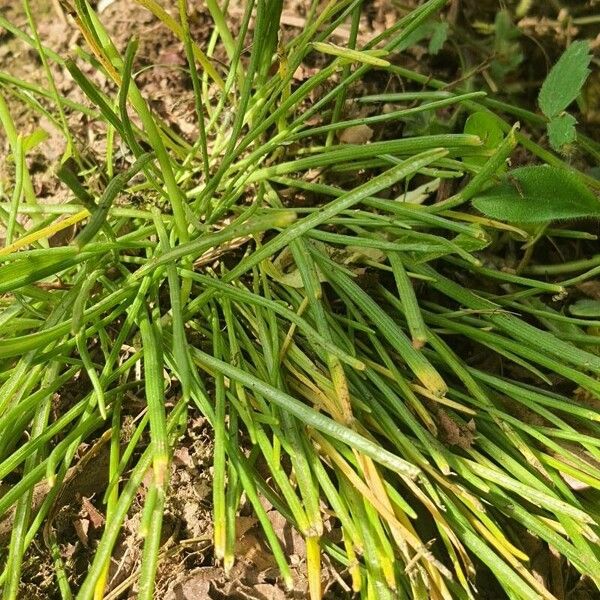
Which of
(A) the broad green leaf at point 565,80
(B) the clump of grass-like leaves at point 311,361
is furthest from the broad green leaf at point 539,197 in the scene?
(A) the broad green leaf at point 565,80

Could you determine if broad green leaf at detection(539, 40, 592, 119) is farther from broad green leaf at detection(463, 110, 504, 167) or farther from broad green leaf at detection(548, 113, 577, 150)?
broad green leaf at detection(463, 110, 504, 167)

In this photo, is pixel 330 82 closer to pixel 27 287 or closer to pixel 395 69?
pixel 395 69

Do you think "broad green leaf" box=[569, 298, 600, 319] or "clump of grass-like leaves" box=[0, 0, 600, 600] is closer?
"clump of grass-like leaves" box=[0, 0, 600, 600]

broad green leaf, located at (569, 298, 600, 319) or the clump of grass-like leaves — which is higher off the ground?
the clump of grass-like leaves

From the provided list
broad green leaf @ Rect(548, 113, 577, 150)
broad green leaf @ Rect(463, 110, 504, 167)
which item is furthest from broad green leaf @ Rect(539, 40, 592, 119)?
broad green leaf @ Rect(463, 110, 504, 167)

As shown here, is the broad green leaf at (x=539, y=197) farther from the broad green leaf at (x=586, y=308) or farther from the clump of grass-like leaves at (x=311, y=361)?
the broad green leaf at (x=586, y=308)

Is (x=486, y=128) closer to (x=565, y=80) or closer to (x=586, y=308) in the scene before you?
(x=565, y=80)
